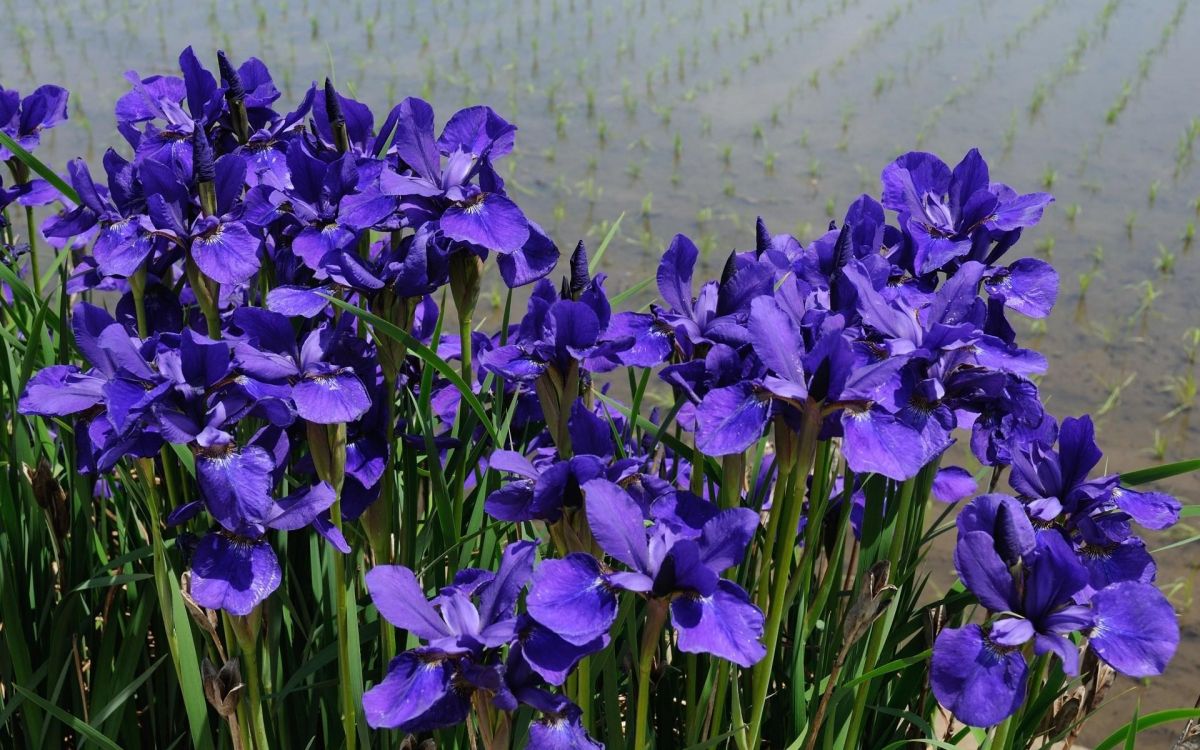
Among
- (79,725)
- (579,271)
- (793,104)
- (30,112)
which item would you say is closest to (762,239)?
(579,271)

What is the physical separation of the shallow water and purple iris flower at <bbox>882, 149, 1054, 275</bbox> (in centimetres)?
273

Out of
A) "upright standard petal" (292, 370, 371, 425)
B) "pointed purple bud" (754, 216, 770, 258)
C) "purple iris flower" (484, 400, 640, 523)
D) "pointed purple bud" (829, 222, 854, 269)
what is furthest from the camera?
"pointed purple bud" (754, 216, 770, 258)

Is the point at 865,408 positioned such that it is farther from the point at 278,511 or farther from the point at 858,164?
the point at 858,164

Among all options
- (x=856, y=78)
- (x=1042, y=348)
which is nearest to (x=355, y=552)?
(x=1042, y=348)

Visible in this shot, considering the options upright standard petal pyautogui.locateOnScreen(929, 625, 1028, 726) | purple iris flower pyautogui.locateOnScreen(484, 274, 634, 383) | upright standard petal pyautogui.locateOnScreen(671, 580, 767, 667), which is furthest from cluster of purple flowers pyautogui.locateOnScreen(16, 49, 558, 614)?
upright standard petal pyautogui.locateOnScreen(929, 625, 1028, 726)

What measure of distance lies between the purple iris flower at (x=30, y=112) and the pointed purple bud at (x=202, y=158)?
4.02ft

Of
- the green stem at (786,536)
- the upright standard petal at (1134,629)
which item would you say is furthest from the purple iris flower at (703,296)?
the upright standard petal at (1134,629)

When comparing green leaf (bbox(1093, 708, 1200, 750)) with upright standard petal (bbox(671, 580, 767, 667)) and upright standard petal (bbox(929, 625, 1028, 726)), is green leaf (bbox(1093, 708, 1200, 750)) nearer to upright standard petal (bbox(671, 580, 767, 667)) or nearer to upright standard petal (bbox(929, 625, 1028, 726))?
upright standard petal (bbox(929, 625, 1028, 726))

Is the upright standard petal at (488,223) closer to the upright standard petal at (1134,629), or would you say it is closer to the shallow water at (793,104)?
the upright standard petal at (1134,629)

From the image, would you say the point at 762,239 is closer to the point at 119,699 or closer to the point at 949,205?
the point at 949,205

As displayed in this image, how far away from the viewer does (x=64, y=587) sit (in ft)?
6.83

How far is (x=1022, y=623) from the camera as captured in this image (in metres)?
1.29

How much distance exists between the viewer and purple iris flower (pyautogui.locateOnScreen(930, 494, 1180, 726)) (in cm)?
128

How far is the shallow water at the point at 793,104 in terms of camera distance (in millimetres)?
5973
